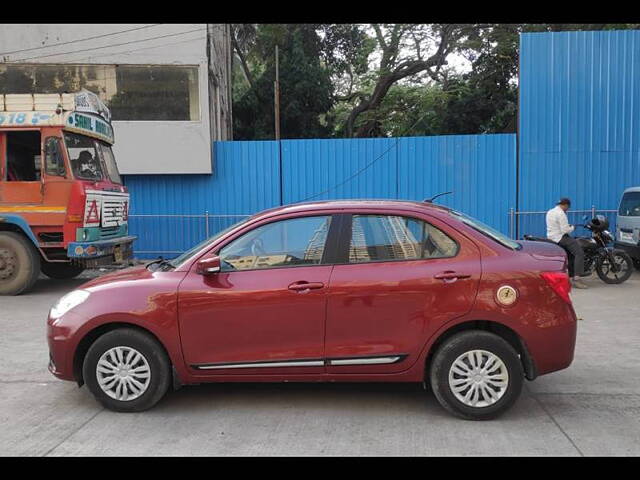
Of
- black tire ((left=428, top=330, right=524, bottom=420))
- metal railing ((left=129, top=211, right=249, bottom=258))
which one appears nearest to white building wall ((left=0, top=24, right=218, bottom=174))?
metal railing ((left=129, top=211, right=249, bottom=258))

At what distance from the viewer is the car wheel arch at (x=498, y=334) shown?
3.94 meters

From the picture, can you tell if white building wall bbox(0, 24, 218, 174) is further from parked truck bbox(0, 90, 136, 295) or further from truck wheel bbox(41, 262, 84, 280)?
parked truck bbox(0, 90, 136, 295)

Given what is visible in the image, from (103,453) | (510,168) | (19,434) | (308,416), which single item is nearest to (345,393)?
(308,416)

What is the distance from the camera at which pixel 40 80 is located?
12.5m

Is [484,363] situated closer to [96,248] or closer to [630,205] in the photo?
[96,248]

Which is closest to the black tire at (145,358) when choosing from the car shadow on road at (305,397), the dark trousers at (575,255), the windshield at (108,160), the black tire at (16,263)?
the car shadow on road at (305,397)

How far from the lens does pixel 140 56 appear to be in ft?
40.9

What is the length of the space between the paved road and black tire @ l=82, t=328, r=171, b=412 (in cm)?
10

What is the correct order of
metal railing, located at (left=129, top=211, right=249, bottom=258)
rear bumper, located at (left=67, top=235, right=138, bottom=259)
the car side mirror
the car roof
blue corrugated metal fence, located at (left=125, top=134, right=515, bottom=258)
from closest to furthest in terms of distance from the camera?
1. the car side mirror
2. the car roof
3. rear bumper, located at (left=67, top=235, right=138, bottom=259)
4. blue corrugated metal fence, located at (left=125, top=134, right=515, bottom=258)
5. metal railing, located at (left=129, top=211, right=249, bottom=258)

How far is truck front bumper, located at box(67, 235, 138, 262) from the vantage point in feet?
27.9

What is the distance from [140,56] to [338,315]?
10.7m

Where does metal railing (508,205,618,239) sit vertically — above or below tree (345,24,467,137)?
below

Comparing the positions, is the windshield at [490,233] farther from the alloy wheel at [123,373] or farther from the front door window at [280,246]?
the alloy wheel at [123,373]

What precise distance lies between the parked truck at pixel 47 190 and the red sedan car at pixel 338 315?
16.2 feet
